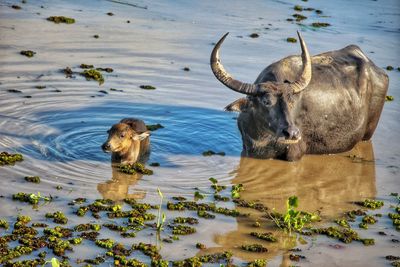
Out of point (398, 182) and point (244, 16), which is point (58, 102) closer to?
point (398, 182)

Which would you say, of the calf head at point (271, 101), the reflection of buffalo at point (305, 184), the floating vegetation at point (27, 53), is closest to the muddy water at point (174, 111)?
the reflection of buffalo at point (305, 184)

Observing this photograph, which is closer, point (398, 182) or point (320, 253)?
point (320, 253)

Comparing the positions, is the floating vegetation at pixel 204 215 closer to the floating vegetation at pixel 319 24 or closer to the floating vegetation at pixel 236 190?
the floating vegetation at pixel 236 190

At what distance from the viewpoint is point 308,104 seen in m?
10.3

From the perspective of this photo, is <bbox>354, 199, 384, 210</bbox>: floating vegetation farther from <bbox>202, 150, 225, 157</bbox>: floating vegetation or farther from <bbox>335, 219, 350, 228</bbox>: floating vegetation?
<bbox>202, 150, 225, 157</bbox>: floating vegetation

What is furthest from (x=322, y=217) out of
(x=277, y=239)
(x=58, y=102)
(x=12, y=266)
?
(x=58, y=102)

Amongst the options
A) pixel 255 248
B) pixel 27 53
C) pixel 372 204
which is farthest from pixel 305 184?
pixel 27 53

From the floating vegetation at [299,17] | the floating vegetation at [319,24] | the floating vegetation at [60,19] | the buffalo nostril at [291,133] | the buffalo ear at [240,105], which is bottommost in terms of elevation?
the buffalo nostril at [291,133]

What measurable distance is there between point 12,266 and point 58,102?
4667 millimetres

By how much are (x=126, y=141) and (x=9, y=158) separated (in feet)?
3.99

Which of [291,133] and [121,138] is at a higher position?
[291,133]

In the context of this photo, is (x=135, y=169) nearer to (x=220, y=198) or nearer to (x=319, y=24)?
(x=220, y=198)

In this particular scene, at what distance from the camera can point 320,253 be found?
7.43 m

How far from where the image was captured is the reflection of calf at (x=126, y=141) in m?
9.22
